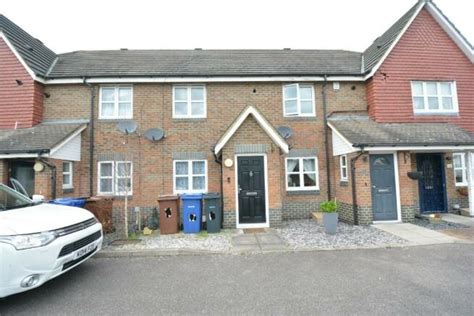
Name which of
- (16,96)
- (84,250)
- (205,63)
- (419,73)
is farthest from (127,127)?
(419,73)

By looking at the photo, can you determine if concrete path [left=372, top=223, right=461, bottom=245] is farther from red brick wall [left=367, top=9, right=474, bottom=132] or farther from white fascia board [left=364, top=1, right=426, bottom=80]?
white fascia board [left=364, top=1, right=426, bottom=80]

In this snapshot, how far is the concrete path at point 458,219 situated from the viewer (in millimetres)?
8719

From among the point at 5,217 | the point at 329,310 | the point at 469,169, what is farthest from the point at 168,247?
the point at 469,169

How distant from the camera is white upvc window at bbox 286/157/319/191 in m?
10.5

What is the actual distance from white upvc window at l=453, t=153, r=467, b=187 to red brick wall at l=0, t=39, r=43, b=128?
702 inches

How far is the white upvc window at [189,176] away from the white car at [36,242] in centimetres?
520

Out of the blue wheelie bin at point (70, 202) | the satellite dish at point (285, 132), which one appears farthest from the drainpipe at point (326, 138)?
the blue wheelie bin at point (70, 202)

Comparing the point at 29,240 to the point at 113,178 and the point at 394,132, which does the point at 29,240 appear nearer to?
the point at 113,178

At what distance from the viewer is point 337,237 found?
292 inches

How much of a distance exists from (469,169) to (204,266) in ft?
35.4

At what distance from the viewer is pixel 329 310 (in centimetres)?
364

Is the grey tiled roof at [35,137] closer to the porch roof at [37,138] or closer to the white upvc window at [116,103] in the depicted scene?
the porch roof at [37,138]

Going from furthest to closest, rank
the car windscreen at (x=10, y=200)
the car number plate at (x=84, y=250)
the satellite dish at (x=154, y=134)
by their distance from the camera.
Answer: the satellite dish at (x=154, y=134) → the car windscreen at (x=10, y=200) → the car number plate at (x=84, y=250)

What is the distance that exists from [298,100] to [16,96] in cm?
1159
